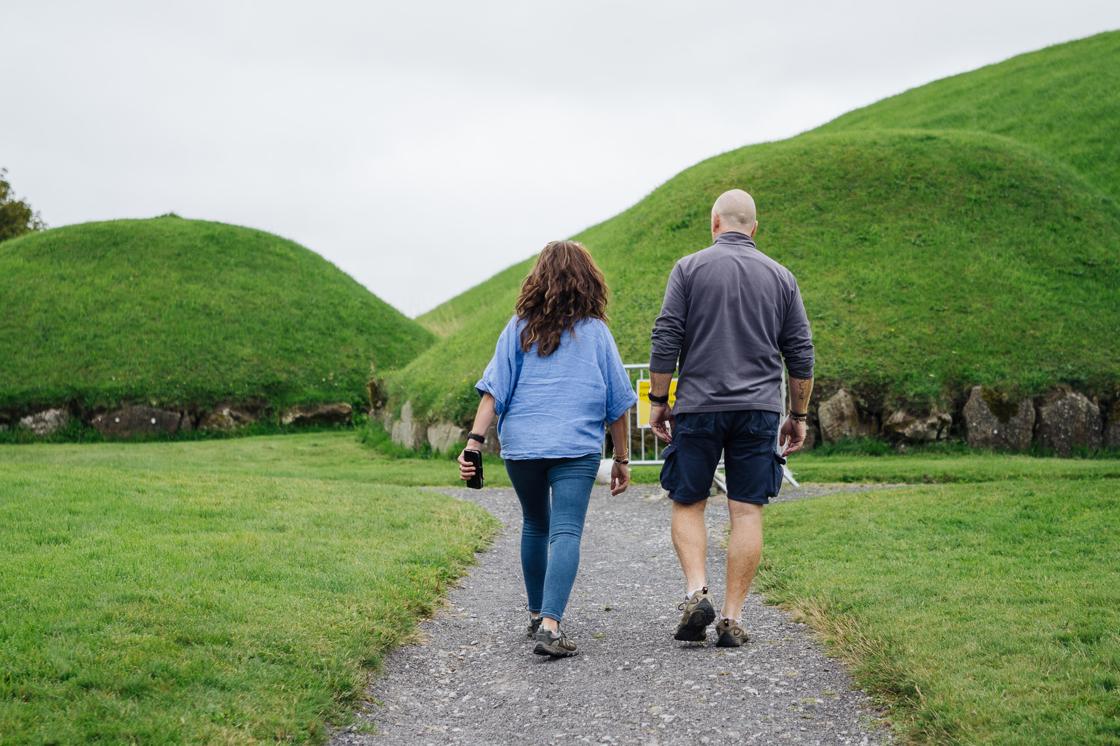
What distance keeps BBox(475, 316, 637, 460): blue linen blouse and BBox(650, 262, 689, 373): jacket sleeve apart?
0.25 meters

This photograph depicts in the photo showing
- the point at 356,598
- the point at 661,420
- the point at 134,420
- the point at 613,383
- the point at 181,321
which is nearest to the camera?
the point at 613,383

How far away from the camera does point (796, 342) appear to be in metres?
6.82

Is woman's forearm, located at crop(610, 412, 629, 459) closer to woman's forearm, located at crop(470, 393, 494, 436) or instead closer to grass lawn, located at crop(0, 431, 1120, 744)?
woman's forearm, located at crop(470, 393, 494, 436)

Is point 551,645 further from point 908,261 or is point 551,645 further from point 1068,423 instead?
point 908,261

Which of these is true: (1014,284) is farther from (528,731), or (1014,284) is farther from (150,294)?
(150,294)

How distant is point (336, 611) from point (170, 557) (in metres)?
2.01

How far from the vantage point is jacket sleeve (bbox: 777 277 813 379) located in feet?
22.4

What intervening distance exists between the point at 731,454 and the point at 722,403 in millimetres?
362

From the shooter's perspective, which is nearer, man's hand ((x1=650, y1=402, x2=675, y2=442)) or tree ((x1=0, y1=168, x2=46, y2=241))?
man's hand ((x1=650, y1=402, x2=675, y2=442))

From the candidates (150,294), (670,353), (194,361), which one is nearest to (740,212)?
(670,353)

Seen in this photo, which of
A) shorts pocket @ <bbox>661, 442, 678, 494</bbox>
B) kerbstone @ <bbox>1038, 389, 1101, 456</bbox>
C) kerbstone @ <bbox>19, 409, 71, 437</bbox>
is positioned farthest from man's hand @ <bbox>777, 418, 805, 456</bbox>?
kerbstone @ <bbox>19, 409, 71, 437</bbox>

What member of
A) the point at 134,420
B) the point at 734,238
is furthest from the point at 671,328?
the point at 134,420

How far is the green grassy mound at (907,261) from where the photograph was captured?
21.7 metres

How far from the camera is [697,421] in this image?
656 cm
